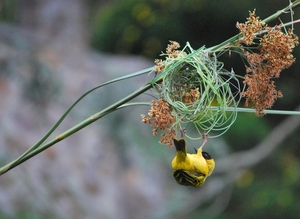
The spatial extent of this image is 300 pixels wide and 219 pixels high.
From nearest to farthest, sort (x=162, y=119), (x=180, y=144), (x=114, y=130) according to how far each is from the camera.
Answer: (x=162, y=119)
(x=180, y=144)
(x=114, y=130)

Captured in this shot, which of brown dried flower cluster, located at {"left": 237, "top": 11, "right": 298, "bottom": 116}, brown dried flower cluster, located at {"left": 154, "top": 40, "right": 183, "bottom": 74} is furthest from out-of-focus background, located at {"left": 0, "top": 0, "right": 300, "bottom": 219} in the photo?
brown dried flower cluster, located at {"left": 237, "top": 11, "right": 298, "bottom": 116}

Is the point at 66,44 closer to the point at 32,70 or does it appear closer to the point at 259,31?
the point at 32,70

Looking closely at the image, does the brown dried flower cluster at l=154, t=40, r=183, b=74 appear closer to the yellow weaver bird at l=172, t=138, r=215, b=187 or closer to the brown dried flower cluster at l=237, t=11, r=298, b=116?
the brown dried flower cluster at l=237, t=11, r=298, b=116

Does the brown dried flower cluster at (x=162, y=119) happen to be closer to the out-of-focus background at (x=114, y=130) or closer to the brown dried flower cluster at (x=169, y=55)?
the brown dried flower cluster at (x=169, y=55)

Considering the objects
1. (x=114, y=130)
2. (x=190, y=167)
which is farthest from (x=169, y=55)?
(x=114, y=130)

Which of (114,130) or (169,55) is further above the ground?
(114,130)

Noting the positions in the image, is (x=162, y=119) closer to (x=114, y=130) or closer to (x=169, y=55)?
(x=169, y=55)
